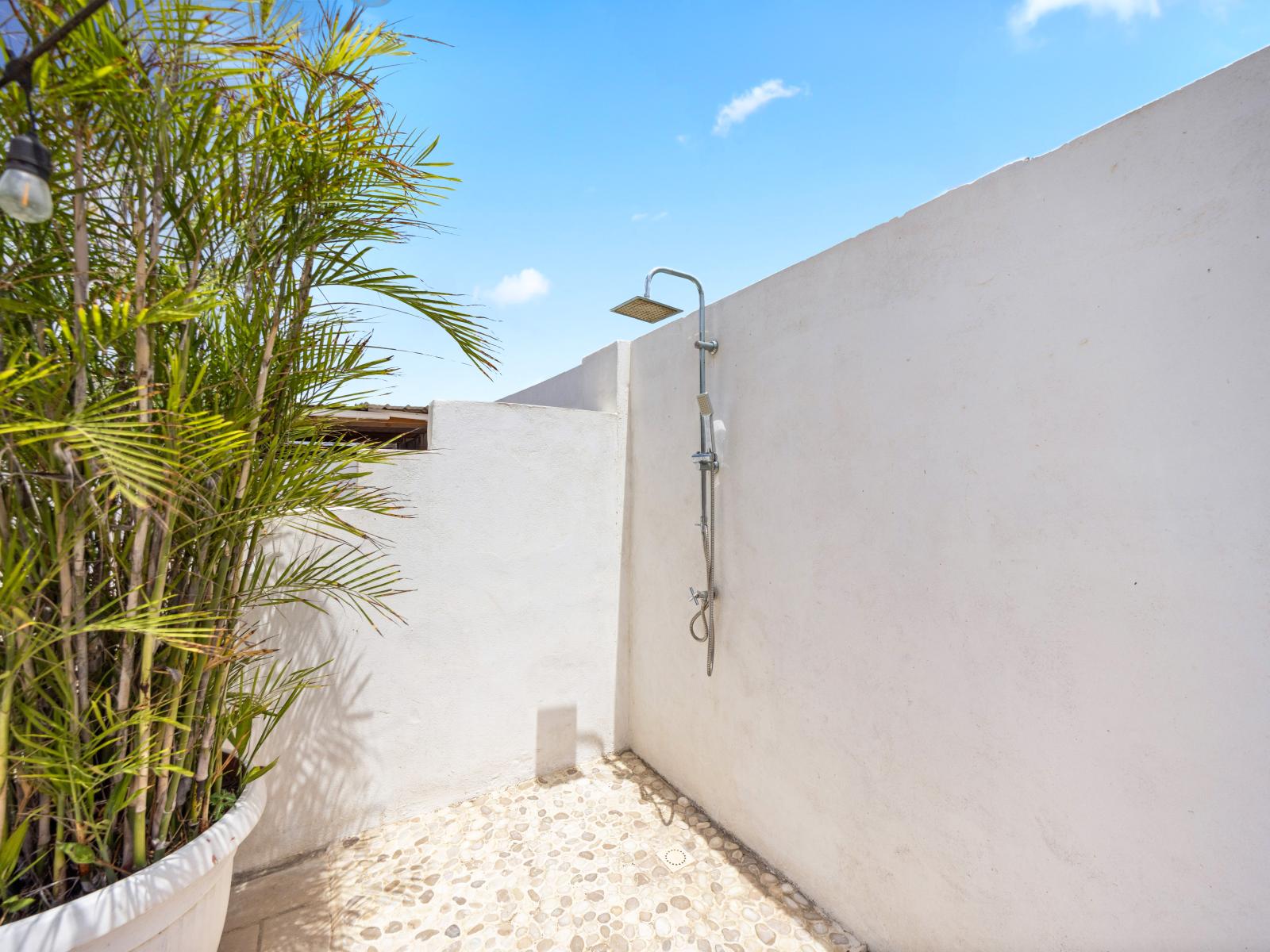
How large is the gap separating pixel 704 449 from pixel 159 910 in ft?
6.26

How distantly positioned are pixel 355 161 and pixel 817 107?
1778mm

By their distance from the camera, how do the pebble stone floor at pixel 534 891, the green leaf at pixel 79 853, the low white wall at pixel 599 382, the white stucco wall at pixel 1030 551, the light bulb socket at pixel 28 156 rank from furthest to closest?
the low white wall at pixel 599 382, the pebble stone floor at pixel 534 891, the green leaf at pixel 79 853, the white stucco wall at pixel 1030 551, the light bulb socket at pixel 28 156

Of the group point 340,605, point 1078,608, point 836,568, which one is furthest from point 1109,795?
point 340,605

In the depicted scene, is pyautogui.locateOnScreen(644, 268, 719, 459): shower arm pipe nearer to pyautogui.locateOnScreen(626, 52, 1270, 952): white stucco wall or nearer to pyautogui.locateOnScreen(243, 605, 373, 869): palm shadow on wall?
pyautogui.locateOnScreen(626, 52, 1270, 952): white stucco wall

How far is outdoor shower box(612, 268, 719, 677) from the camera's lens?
212 cm

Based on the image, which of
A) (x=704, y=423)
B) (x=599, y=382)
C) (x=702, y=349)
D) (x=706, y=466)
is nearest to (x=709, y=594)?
(x=706, y=466)

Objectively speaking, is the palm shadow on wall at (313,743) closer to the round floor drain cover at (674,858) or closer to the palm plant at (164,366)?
the palm plant at (164,366)

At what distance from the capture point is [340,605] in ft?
6.95

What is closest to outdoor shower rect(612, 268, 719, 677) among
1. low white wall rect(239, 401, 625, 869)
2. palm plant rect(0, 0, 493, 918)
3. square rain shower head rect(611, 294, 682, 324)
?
square rain shower head rect(611, 294, 682, 324)

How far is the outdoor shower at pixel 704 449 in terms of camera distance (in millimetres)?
2125

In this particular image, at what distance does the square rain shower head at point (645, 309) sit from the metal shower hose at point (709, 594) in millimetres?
621

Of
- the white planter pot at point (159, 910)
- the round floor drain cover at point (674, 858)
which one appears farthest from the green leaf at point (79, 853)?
the round floor drain cover at point (674, 858)

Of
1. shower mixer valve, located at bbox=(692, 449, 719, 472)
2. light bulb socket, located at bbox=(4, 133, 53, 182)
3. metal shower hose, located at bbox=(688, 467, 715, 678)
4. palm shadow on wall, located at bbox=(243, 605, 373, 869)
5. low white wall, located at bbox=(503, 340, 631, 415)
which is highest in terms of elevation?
low white wall, located at bbox=(503, 340, 631, 415)

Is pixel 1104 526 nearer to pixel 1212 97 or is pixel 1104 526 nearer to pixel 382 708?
pixel 1212 97
